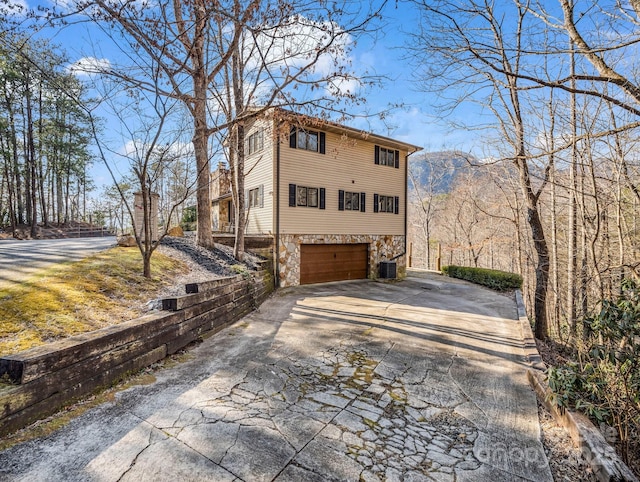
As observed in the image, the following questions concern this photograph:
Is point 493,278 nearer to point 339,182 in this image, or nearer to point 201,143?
point 339,182

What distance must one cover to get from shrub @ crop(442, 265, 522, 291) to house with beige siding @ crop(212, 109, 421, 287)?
9.71 ft

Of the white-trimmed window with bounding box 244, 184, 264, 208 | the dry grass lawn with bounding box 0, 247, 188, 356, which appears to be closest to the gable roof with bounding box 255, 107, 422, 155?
the white-trimmed window with bounding box 244, 184, 264, 208

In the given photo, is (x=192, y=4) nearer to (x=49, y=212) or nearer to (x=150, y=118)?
(x=150, y=118)

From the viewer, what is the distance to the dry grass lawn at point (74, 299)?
10.4 ft

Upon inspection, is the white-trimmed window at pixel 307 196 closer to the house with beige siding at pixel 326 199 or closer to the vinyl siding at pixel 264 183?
the house with beige siding at pixel 326 199

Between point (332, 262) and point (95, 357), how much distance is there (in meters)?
9.82

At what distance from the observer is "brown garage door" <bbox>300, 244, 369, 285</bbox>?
11734 millimetres

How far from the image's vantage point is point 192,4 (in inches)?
191

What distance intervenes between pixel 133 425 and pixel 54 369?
0.81 m

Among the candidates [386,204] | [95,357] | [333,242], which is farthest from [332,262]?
[95,357]

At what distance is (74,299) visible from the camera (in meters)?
4.01

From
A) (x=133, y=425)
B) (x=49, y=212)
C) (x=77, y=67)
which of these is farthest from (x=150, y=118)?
(x=49, y=212)

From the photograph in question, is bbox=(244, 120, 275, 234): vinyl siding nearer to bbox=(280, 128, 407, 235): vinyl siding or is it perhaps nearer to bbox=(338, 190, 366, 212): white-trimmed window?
bbox=(280, 128, 407, 235): vinyl siding

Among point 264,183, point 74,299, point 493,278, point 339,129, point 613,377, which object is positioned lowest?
point 493,278
